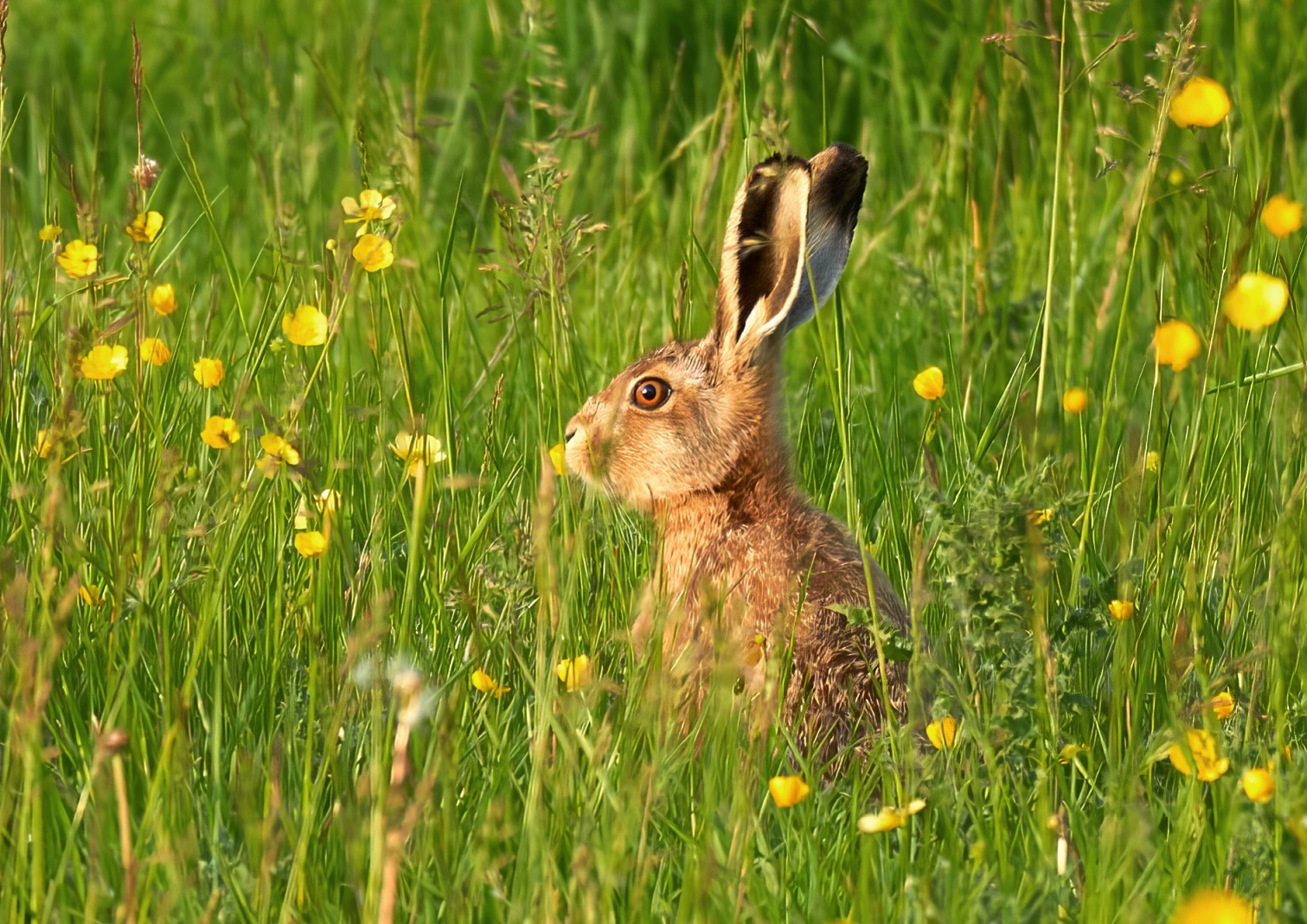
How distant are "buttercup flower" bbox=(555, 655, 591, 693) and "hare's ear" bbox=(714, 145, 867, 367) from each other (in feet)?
4.06

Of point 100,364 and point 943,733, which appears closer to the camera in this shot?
point 943,733

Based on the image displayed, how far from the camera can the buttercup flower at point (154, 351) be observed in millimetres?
3314

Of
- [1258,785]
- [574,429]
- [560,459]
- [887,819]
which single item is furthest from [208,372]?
[1258,785]

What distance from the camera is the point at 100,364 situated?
3504 millimetres

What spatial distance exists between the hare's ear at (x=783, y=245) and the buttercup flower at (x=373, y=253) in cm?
89

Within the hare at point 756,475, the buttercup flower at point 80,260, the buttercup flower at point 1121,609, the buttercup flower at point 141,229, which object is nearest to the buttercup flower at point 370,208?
the buttercup flower at point 141,229

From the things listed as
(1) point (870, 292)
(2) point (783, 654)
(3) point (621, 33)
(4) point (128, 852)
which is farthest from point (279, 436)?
(3) point (621, 33)

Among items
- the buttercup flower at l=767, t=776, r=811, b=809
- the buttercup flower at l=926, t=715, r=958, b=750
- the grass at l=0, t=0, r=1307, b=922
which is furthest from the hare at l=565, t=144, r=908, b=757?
the buttercup flower at l=767, t=776, r=811, b=809

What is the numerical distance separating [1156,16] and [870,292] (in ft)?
8.27

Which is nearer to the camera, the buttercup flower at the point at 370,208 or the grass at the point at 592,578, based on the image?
the grass at the point at 592,578

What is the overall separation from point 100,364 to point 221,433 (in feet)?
1.43

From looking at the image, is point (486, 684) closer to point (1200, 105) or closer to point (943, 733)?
point (943, 733)

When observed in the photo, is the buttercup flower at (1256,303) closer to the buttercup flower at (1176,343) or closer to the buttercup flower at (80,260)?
the buttercup flower at (1176,343)

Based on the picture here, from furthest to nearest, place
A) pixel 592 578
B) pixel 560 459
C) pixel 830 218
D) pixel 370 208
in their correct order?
1. pixel 830 218
2. pixel 560 459
3. pixel 592 578
4. pixel 370 208
